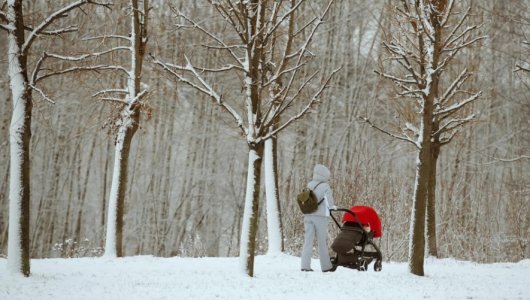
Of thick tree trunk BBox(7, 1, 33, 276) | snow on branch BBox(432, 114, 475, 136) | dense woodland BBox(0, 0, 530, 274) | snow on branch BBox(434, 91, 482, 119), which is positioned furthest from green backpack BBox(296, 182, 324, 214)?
dense woodland BBox(0, 0, 530, 274)

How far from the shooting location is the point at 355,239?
11258 mm

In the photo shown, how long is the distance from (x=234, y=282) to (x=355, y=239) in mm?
2628

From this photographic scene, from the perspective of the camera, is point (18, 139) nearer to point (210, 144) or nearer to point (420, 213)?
point (420, 213)

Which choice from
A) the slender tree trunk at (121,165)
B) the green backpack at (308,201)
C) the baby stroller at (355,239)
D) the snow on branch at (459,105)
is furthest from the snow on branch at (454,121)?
the slender tree trunk at (121,165)

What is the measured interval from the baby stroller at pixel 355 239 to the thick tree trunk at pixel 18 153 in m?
5.59

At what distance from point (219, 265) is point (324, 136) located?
16.1 meters

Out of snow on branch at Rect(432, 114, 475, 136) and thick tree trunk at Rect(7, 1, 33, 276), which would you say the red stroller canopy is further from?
thick tree trunk at Rect(7, 1, 33, 276)

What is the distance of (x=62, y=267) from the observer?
12.1 meters

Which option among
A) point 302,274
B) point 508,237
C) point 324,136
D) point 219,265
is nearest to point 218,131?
point 324,136

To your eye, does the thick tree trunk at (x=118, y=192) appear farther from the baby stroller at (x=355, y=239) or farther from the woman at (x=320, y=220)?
the baby stroller at (x=355, y=239)

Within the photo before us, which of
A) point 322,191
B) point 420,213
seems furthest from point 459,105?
point 322,191

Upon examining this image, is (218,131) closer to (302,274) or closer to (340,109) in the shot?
(340,109)

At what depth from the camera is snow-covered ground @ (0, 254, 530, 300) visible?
8.75 m

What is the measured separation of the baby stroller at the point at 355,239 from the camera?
11.3m
